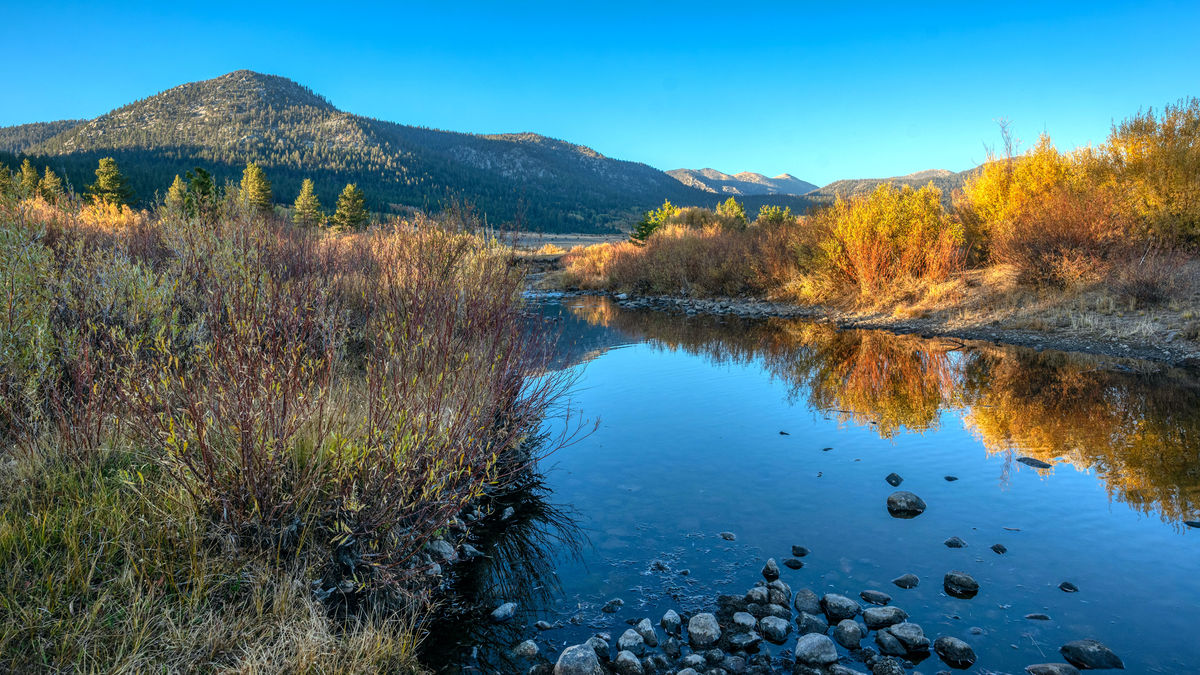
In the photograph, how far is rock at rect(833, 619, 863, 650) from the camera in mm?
3750

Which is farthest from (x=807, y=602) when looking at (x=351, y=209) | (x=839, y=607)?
(x=351, y=209)

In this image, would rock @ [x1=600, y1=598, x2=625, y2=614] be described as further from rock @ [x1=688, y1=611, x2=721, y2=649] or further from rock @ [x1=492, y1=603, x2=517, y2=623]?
rock @ [x1=492, y1=603, x2=517, y2=623]

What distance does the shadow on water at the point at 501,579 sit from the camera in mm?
3893

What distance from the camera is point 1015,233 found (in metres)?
16.7

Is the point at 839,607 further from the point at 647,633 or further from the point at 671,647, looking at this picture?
the point at 647,633

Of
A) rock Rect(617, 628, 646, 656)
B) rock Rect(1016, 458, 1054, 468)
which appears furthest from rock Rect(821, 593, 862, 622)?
rock Rect(1016, 458, 1054, 468)

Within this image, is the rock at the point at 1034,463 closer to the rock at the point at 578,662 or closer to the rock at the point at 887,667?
the rock at the point at 887,667

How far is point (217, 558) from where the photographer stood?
3439 mm

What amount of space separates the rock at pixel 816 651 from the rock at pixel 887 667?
23cm

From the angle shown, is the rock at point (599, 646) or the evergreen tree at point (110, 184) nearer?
the rock at point (599, 646)

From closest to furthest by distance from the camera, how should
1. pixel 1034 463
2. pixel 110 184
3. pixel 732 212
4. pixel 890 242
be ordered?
1. pixel 1034 463
2. pixel 890 242
3. pixel 732 212
4. pixel 110 184

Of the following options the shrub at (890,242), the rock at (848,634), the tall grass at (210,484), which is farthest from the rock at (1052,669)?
the shrub at (890,242)

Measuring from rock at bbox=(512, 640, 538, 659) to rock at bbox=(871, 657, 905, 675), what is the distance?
2.11 metres

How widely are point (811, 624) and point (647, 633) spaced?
3.68 feet
